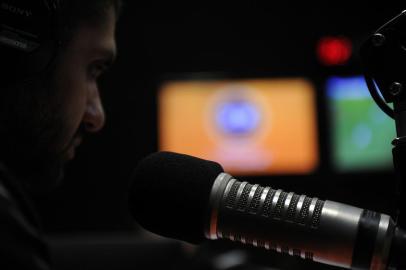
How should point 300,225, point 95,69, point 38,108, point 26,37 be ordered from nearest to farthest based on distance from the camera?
point 300,225 < point 26,37 < point 38,108 < point 95,69

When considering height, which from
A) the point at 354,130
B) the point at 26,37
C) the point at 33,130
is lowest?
the point at 354,130

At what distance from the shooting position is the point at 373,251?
0.56 metres

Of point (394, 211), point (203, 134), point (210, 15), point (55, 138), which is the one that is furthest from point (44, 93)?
point (210, 15)

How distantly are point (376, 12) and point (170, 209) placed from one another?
2.54m

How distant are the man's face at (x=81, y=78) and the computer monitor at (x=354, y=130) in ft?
7.50

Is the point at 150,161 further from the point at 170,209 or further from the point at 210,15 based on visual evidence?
the point at 210,15

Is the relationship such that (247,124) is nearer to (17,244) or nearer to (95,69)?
(95,69)

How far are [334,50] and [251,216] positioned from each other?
273 centimetres

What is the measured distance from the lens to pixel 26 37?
2.55ft

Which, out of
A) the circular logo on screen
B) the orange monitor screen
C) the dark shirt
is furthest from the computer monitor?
the dark shirt

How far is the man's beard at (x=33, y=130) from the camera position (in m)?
0.87

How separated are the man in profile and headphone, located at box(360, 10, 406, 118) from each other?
439 millimetres

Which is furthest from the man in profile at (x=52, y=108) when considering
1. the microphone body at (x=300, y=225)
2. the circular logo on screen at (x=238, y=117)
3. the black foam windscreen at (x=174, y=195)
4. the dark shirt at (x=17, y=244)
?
the circular logo on screen at (x=238, y=117)

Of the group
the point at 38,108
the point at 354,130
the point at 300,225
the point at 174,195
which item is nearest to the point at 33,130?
the point at 38,108
